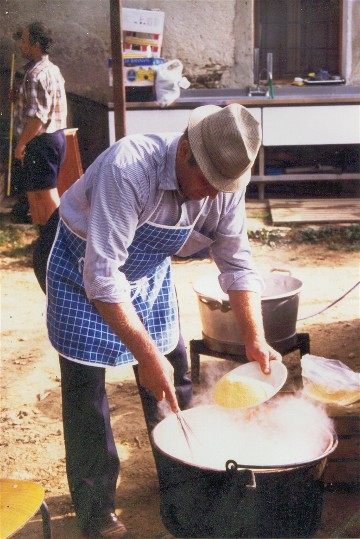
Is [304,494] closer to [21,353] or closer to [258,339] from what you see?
[258,339]

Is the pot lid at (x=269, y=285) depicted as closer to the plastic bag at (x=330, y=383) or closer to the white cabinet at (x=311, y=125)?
the plastic bag at (x=330, y=383)

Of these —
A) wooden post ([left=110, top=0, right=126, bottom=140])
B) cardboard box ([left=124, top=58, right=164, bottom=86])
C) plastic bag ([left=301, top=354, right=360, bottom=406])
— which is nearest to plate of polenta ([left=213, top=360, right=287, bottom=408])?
plastic bag ([left=301, top=354, right=360, bottom=406])

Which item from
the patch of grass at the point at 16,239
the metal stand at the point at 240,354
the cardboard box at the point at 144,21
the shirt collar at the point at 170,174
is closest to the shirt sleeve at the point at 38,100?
the patch of grass at the point at 16,239

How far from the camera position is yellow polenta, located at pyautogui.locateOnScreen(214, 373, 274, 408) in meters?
2.77

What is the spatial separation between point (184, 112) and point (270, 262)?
2560 mm

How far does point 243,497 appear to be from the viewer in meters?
2.56

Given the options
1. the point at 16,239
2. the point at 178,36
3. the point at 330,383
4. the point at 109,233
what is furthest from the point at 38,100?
the point at 109,233

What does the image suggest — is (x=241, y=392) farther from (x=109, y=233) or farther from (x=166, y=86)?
(x=166, y=86)

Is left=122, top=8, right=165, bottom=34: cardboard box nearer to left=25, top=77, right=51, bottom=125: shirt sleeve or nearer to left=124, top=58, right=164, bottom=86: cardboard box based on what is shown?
left=124, top=58, right=164, bottom=86: cardboard box

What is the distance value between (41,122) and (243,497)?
534 centimetres

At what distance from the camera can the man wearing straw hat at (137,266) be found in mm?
2510

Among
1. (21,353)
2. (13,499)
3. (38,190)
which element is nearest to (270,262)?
(38,190)

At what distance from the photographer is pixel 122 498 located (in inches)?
142

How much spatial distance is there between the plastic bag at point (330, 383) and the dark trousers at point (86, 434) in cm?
93
